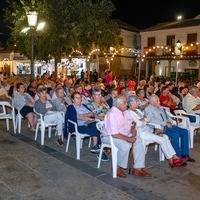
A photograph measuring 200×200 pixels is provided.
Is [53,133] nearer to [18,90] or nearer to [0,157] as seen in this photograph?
[18,90]

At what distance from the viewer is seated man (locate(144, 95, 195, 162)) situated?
15.8 feet

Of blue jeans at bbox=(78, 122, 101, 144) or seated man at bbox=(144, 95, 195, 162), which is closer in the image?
seated man at bbox=(144, 95, 195, 162)

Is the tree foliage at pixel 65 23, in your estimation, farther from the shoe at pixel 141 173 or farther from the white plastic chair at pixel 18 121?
the shoe at pixel 141 173

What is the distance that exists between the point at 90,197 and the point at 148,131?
1.75 meters

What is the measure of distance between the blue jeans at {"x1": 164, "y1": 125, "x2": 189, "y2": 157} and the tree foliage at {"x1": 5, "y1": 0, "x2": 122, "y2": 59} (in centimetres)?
903

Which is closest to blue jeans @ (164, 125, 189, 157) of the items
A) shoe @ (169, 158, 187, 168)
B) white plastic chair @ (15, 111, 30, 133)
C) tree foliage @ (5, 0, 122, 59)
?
shoe @ (169, 158, 187, 168)

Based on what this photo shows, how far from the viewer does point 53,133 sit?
6.90 metres

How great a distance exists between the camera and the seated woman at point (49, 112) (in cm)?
584

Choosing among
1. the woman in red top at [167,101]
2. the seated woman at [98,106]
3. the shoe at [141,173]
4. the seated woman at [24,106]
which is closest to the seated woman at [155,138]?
the shoe at [141,173]

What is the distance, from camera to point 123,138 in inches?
163

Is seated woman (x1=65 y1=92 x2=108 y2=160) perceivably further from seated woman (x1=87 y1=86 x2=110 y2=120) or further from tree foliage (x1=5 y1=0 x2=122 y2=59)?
tree foliage (x1=5 y1=0 x2=122 y2=59)

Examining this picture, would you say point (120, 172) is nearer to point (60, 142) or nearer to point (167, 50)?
point (60, 142)

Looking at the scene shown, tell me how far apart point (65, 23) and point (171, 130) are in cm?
970

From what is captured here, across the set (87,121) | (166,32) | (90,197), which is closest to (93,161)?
(87,121)
